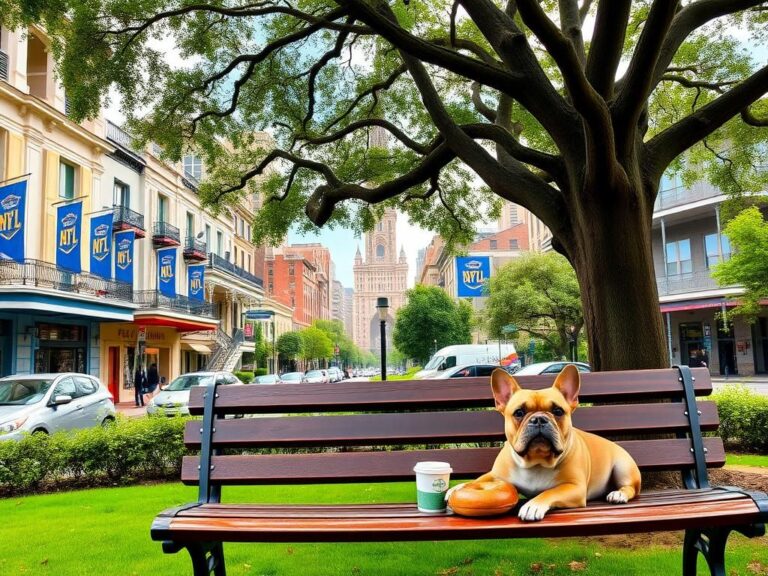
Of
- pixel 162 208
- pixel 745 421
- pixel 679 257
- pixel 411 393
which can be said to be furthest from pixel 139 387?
pixel 679 257

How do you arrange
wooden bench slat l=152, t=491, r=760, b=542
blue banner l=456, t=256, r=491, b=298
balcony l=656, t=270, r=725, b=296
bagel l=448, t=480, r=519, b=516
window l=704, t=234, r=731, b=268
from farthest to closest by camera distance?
window l=704, t=234, r=731, b=268 → balcony l=656, t=270, r=725, b=296 → blue banner l=456, t=256, r=491, b=298 → bagel l=448, t=480, r=519, b=516 → wooden bench slat l=152, t=491, r=760, b=542

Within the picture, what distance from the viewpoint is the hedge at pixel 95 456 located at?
25.6ft

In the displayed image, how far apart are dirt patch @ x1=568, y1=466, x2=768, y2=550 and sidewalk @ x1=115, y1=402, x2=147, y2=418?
21.9m

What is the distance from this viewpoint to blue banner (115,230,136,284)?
27.9 m

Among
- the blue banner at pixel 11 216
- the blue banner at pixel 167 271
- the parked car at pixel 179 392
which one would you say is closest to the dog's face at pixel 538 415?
the parked car at pixel 179 392

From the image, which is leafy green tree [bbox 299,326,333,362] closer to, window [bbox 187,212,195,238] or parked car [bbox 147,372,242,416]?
window [bbox 187,212,195,238]

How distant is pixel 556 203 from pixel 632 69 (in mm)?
1628

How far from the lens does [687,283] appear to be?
37375 mm

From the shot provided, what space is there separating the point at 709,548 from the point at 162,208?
36.7m

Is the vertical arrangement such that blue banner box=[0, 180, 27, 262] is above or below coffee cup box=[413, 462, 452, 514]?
above

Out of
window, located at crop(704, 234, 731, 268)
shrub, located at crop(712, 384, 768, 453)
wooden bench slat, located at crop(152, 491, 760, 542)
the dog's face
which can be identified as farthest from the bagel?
window, located at crop(704, 234, 731, 268)

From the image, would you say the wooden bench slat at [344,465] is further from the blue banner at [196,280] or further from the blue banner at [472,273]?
the blue banner at [196,280]

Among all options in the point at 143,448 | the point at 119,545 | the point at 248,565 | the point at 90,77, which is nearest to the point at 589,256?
the point at 248,565

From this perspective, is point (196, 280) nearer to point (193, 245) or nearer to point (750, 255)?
point (193, 245)
